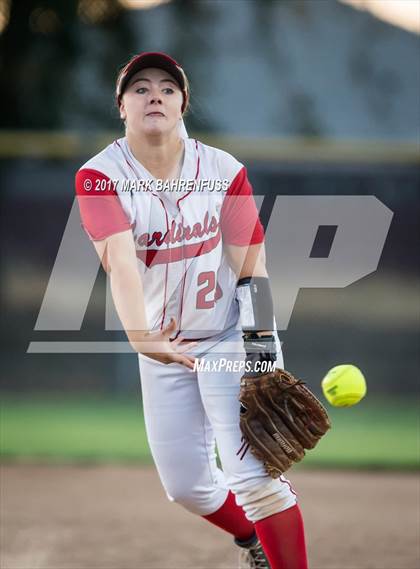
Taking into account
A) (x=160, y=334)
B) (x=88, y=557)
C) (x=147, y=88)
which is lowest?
(x=88, y=557)

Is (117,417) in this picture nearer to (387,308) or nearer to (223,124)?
(387,308)

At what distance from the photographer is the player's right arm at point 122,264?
7.86 feet

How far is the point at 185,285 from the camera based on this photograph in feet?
8.33

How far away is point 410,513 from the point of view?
392 centimetres

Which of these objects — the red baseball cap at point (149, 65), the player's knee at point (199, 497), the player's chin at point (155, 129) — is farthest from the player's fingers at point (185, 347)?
the red baseball cap at point (149, 65)

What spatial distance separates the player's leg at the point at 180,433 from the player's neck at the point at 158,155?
0.55 metres

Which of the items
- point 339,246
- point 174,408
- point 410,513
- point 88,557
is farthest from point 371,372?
point 174,408

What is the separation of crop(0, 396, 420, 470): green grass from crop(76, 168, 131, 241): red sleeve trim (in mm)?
3115

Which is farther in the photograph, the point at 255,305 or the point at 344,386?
the point at 344,386

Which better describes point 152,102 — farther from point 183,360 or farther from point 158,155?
point 183,360

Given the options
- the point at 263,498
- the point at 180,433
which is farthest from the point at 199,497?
the point at 263,498

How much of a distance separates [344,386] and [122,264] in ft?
2.68

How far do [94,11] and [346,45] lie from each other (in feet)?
8.35

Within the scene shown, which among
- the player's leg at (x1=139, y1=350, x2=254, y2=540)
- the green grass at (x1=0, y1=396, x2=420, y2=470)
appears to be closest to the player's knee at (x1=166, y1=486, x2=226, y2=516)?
the player's leg at (x1=139, y1=350, x2=254, y2=540)
